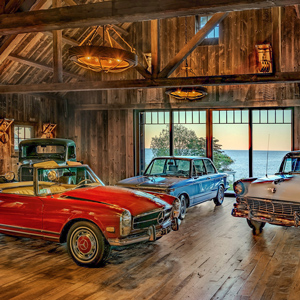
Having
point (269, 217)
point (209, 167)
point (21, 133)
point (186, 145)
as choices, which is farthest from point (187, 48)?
point (21, 133)

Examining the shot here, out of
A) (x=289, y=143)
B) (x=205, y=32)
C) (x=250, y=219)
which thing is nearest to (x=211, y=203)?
(x=289, y=143)

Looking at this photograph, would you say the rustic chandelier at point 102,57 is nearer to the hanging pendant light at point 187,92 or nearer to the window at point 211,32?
the hanging pendant light at point 187,92

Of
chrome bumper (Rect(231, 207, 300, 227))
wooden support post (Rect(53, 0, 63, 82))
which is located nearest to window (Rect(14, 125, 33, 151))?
wooden support post (Rect(53, 0, 63, 82))

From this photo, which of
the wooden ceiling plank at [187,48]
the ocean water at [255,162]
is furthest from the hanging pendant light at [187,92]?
the ocean water at [255,162]

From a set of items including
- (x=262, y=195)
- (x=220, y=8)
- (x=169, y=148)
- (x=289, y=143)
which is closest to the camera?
(x=220, y=8)

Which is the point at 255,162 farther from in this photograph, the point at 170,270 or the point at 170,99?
the point at 170,270

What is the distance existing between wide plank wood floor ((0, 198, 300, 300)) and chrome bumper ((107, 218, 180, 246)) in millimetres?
370

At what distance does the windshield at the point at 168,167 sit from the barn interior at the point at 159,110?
1.08m

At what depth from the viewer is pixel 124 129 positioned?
1274 cm

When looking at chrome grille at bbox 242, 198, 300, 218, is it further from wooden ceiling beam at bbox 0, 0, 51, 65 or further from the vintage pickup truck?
wooden ceiling beam at bbox 0, 0, 51, 65

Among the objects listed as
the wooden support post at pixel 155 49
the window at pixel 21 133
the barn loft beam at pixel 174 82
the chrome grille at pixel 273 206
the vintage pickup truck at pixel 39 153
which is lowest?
the chrome grille at pixel 273 206

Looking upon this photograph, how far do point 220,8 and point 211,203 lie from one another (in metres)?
6.88

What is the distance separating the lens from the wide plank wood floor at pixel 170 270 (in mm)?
3988

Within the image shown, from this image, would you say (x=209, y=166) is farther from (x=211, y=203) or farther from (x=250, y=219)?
(x=250, y=219)
